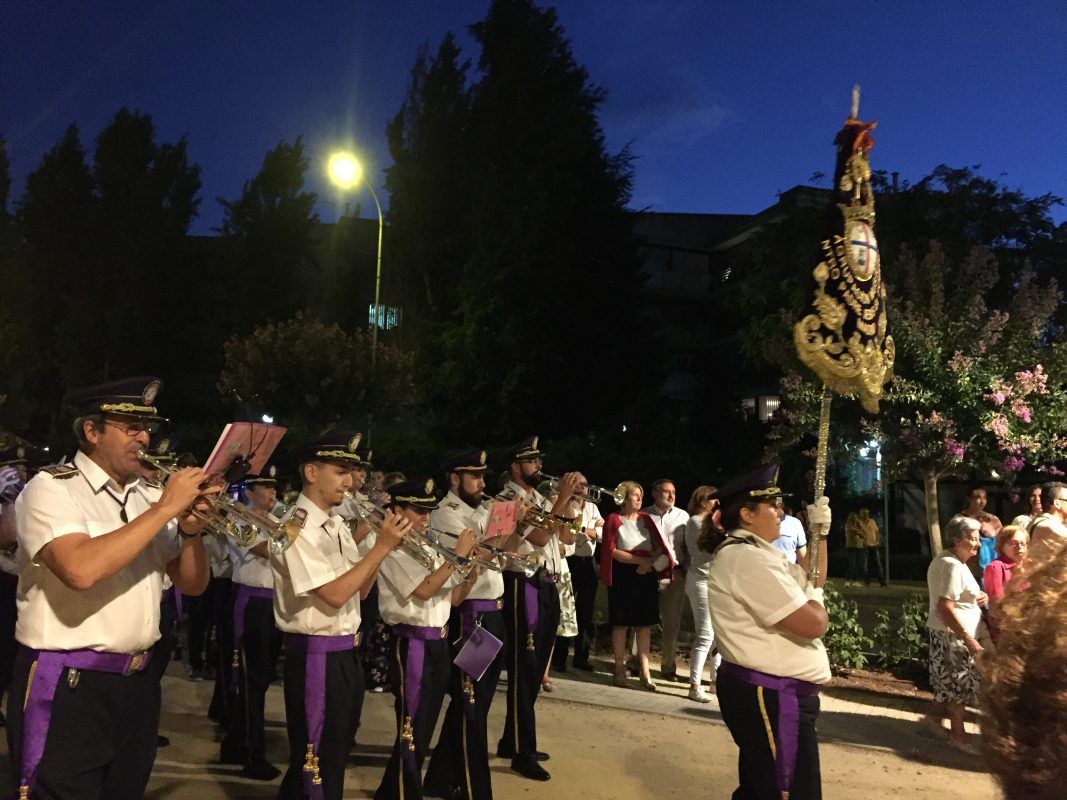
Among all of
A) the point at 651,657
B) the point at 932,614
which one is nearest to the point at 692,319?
the point at 651,657

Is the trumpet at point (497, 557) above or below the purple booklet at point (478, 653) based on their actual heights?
above

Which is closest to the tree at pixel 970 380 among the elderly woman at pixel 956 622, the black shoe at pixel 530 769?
the elderly woman at pixel 956 622

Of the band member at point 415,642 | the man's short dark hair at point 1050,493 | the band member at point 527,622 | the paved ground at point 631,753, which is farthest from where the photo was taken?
the man's short dark hair at point 1050,493

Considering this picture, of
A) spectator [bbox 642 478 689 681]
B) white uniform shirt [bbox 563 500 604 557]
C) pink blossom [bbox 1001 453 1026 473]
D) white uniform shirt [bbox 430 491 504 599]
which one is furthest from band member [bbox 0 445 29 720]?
pink blossom [bbox 1001 453 1026 473]

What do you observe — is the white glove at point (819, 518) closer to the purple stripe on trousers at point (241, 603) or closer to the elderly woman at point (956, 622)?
the elderly woman at point (956, 622)

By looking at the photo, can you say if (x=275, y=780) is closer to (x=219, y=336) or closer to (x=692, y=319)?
(x=692, y=319)

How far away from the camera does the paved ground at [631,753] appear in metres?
6.01

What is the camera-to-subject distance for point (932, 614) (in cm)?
750

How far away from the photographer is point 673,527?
9734mm

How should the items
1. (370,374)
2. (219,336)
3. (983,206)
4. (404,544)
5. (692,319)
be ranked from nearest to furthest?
(404,544)
(983,206)
(370,374)
(692,319)
(219,336)

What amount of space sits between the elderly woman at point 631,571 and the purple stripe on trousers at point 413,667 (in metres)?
4.63

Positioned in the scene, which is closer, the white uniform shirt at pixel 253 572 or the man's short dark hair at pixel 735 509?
the man's short dark hair at pixel 735 509

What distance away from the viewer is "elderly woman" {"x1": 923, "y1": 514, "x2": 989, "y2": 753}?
705 centimetres

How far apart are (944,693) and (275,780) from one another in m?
5.34
